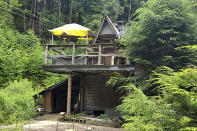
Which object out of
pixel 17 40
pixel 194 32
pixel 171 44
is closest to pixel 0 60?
pixel 17 40

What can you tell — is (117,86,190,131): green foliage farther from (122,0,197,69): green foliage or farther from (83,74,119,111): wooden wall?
(83,74,119,111): wooden wall

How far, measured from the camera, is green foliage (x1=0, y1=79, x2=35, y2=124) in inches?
316

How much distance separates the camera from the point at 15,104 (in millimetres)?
8578

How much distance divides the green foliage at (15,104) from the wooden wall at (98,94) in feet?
13.6

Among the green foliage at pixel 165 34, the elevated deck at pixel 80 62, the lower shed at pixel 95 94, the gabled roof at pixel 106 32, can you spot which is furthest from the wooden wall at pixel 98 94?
the green foliage at pixel 165 34

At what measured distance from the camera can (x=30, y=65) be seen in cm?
1659

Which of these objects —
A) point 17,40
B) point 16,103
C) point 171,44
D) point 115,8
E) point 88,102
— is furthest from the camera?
point 115,8

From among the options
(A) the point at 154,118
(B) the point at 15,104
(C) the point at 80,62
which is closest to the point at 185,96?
(A) the point at 154,118

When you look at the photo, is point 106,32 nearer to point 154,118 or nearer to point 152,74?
point 152,74

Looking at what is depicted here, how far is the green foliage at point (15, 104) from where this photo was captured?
8.02m

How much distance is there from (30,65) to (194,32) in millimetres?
13918

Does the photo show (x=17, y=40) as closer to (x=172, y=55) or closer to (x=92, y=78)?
(x=92, y=78)

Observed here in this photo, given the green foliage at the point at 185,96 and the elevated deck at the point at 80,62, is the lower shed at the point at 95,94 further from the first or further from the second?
the green foliage at the point at 185,96

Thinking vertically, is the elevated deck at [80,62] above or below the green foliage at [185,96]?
above
